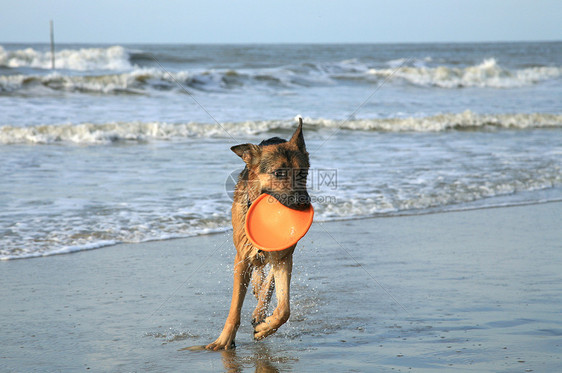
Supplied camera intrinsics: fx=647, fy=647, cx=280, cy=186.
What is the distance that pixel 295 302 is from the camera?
5625 mm

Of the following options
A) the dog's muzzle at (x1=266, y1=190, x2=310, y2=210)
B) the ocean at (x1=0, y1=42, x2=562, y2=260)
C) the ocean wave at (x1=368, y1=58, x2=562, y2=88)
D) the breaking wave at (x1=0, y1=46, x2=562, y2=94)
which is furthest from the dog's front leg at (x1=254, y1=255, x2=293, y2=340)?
the ocean wave at (x1=368, y1=58, x2=562, y2=88)

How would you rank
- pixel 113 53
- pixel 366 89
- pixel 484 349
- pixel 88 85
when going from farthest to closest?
pixel 113 53
pixel 366 89
pixel 88 85
pixel 484 349

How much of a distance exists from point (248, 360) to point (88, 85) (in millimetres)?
21670

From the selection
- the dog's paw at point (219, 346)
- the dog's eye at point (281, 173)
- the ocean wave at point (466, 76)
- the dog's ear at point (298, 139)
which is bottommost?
the dog's paw at point (219, 346)

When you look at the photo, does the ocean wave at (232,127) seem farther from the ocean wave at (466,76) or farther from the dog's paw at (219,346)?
the ocean wave at (466,76)

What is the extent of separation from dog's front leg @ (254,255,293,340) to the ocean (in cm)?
313

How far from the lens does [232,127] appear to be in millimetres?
17406

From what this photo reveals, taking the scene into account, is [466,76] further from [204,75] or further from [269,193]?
[269,193]

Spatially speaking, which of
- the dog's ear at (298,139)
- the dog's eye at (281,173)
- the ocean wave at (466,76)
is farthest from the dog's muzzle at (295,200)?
the ocean wave at (466,76)

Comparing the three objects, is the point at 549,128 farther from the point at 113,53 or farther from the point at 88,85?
the point at 113,53

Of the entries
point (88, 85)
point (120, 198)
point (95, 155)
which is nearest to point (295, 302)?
point (120, 198)

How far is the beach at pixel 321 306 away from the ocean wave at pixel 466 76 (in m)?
26.2

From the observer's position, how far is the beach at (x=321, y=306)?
4.34 m

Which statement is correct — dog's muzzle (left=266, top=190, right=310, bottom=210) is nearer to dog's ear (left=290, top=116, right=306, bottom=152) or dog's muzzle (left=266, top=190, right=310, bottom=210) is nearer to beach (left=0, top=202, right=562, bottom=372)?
dog's ear (left=290, top=116, right=306, bottom=152)
